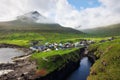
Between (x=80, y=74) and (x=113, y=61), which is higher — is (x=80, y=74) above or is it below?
below

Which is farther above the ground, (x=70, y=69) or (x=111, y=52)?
(x=111, y=52)

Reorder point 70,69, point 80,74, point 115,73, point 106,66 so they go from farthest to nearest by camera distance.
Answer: point 70,69 < point 80,74 < point 106,66 < point 115,73

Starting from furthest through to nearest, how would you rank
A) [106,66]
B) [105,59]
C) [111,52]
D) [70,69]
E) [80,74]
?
[70,69]
[80,74]
[111,52]
[105,59]
[106,66]

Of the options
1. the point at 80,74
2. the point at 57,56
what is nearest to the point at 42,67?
the point at 57,56

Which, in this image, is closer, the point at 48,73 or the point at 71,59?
the point at 48,73

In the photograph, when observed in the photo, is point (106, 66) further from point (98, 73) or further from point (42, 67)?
point (42, 67)

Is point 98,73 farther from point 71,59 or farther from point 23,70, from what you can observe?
point 71,59

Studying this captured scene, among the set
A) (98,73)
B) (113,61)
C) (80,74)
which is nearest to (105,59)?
(113,61)

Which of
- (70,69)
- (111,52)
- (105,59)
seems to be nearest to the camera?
(105,59)

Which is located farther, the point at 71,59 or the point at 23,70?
the point at 71,59
